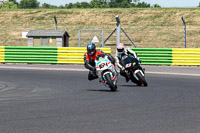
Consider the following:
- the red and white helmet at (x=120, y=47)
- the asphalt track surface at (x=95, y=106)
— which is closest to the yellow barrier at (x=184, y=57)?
the asphalt track surface at (x=95, y=106)

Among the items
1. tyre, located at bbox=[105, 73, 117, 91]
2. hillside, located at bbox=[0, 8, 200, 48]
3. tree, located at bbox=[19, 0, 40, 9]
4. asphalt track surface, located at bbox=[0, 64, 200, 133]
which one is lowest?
asphalt track surface, located at bbox=[0, 64, 200, 133]

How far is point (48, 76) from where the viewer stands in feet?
61.3

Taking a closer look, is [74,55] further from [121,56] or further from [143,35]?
[143,35]

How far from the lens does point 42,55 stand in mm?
25234

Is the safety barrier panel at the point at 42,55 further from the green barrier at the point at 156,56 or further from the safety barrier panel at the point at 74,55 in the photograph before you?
the green barrier at the point at 156,56

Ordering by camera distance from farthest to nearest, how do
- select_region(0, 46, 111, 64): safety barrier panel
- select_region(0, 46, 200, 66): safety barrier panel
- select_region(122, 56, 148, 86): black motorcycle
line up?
select_region(0, 46, 111, 64): safety barrier panel < select_region(0, 46, 200, 66): safety barrier panel < select_region(122, 56, 148, 86): black motorcycle

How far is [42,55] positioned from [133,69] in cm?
1122

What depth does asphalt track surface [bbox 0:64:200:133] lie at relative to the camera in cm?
781

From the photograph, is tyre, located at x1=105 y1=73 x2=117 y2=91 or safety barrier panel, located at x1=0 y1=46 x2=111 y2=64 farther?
safety barrier panel, located at x1=0 y1=46 x2=111 y2=64

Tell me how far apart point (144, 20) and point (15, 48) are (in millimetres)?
27731

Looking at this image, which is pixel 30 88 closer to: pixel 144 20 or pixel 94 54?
pixel 94 54

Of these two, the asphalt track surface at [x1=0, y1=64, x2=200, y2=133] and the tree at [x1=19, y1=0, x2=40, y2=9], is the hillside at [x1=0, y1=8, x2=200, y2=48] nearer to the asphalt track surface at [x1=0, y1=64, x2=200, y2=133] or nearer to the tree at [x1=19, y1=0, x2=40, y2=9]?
the asphalt track surface at [x1=0, y1=64, x2=200, y2=133]

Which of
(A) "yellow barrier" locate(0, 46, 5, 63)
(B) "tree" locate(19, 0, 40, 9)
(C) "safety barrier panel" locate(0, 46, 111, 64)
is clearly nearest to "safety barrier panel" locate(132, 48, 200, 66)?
(C) "safety barrier panel" locate(0, 46, 111, 64)

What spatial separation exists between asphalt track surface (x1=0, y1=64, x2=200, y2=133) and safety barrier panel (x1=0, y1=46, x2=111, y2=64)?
24.1 ft
